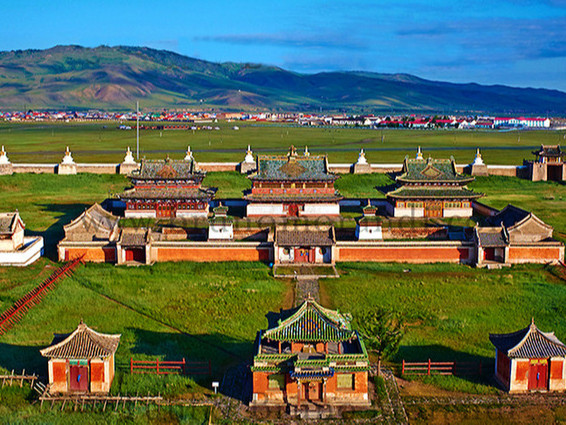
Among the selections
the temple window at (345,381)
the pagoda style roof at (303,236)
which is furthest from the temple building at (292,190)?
the temple window at (345,381)

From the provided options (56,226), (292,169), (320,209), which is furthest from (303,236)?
(56,226)

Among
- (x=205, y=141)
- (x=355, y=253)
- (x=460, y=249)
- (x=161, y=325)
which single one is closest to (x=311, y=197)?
(x=355, y=253)

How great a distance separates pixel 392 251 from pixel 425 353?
1851 centimetres

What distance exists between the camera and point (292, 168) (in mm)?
61531

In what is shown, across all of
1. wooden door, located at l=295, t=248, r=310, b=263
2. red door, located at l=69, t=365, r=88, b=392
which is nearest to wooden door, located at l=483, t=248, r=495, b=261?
wooden door, located at l=295, t=248, r=310, b=263

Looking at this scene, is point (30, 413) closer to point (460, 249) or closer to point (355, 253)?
point (355, 253)

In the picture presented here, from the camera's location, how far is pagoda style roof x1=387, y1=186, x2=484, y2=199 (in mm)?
61188

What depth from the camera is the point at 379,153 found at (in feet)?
428

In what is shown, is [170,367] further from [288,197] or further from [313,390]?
[288,197]

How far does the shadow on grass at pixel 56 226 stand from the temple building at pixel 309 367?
28701 millimetres

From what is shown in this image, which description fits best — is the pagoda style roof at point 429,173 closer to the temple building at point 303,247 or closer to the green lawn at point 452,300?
the green lawn at point 452,300

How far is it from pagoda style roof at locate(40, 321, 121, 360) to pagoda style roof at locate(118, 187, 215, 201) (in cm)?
3196

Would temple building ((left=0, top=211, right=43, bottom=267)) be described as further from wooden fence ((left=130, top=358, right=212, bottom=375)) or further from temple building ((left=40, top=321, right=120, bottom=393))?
temple building ((left=40, top=321, right=120, bottom=393))

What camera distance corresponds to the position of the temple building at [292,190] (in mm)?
60500
